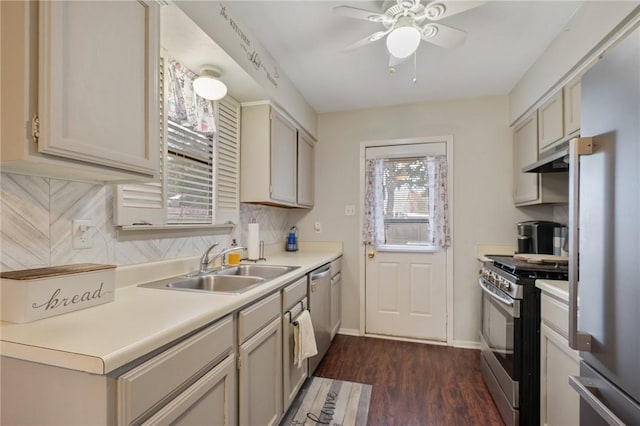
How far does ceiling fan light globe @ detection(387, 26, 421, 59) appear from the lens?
4.93ft

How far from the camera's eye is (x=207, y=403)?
1.06m

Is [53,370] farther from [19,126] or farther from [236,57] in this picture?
[236,57]

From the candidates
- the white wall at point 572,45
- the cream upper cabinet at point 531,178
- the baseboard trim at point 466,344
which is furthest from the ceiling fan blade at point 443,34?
the baseboard trim at point 466,344

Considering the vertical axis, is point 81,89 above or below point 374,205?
above

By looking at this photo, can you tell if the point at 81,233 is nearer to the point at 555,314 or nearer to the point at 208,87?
the point at 208,87

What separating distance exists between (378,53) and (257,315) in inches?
77.7

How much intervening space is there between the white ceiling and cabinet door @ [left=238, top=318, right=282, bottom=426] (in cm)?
155

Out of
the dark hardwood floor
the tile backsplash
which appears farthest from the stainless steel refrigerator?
the tile backsplash

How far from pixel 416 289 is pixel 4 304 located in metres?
2.95

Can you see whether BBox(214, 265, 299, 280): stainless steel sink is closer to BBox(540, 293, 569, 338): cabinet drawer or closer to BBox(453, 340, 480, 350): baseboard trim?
BBox(540, 293, 569, 338): cabinet drawer

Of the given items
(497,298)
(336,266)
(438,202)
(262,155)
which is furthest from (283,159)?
(497,298)

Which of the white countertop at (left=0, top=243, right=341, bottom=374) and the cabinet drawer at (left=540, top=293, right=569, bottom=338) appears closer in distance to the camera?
the white countertop at (left=0, top=243, right=341, bottom=374)

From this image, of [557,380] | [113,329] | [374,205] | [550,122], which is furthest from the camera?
[374,205]

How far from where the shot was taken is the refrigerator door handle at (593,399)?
2.58 ft
